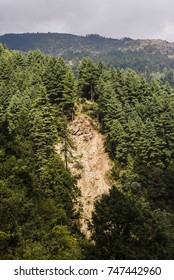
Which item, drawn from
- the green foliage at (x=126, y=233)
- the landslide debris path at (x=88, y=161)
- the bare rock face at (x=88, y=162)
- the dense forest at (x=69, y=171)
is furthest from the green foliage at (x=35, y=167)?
the bare rock face at (x=88, y=162)

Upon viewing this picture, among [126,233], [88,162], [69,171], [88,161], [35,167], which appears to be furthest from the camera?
[88,161]

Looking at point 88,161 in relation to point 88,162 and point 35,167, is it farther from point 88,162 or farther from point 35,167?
point 35,167

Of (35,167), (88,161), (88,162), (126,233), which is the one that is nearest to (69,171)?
(88,162)

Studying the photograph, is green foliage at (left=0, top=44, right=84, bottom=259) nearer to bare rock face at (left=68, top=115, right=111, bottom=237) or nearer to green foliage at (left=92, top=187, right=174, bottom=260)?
green foliage at (left=92, top=187, right=174, bottom=260)

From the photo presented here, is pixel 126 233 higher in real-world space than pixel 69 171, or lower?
lower

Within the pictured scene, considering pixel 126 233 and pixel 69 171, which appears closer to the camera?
pixel 126 233
